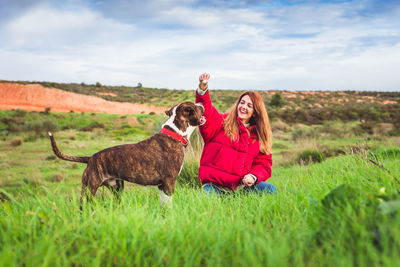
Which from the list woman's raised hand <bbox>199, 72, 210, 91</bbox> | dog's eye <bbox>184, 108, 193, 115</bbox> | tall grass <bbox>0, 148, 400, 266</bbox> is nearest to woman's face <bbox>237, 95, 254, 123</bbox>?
woman's raised hand <bbox>199, 72, 210, 91</bbox>

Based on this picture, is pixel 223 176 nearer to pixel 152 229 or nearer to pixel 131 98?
pixel 152 229

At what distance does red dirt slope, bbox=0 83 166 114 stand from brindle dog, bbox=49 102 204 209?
41999 millimetres

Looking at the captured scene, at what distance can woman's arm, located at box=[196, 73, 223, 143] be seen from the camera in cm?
418

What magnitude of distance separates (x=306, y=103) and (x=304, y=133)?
130 ft

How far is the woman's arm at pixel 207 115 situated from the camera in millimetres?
4182

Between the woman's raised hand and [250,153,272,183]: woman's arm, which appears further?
[250,153,272,183]: woman's arm

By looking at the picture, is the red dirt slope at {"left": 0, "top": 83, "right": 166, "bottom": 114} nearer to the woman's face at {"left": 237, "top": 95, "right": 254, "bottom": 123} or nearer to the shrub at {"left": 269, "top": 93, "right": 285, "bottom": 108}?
the shrub at {"left": 269, "top": 93, "right": 285, "bottom": 108}

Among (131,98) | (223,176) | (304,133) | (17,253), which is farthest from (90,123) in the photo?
(131,98)

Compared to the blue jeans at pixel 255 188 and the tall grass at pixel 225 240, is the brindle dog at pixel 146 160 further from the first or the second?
the blue jeans at pixel 255 188

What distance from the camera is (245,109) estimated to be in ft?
15.7

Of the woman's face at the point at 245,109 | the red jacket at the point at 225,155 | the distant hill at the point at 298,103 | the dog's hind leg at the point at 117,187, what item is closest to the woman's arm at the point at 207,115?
the red jacket at the point at 225,155

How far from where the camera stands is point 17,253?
1.73m

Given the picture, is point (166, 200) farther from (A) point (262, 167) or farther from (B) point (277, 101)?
(B) point (277, 101)

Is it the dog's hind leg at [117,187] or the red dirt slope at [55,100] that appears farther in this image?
the red dirt slope at [55,100]
